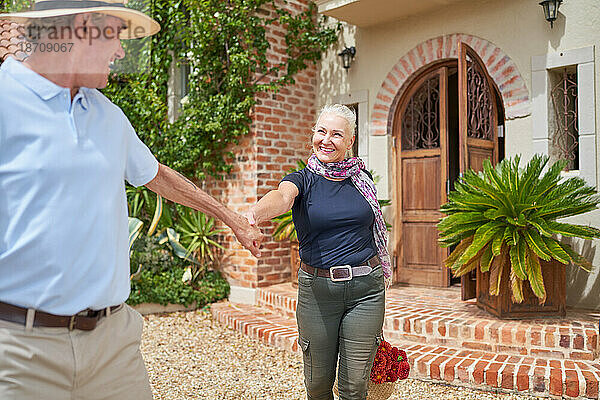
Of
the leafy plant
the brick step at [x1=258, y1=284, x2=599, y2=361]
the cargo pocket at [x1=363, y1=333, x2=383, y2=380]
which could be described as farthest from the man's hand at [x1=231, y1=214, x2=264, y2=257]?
the leafy plant

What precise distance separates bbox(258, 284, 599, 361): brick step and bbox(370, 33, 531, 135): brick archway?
2.18 meters

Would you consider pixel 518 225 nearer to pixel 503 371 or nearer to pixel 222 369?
pixel 503 371

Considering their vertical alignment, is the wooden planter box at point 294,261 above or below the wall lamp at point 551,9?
below

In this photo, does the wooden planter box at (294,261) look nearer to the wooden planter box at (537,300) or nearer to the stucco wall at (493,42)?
the stucco wall at (493,42)

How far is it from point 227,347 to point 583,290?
11.5 feet

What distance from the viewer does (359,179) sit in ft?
9.03

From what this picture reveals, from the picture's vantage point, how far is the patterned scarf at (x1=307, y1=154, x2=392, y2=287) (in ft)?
8.79

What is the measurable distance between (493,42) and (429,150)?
54.7 inches

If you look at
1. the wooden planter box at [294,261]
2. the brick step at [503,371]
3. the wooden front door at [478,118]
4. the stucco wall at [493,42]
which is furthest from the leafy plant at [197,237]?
the wooden front door at [478,118]

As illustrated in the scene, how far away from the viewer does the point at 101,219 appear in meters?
1.46

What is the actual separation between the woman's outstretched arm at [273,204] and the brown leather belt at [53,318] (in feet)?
2.93

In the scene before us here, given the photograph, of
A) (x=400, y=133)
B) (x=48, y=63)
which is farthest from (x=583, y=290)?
(x=48, y=63)

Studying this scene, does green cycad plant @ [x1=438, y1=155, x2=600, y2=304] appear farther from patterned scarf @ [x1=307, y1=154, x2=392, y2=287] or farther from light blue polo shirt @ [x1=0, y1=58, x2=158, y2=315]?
light blue polo shirt @ [x1=0, y1=58, x2=158, y2=315]

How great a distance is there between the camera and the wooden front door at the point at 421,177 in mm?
6156
